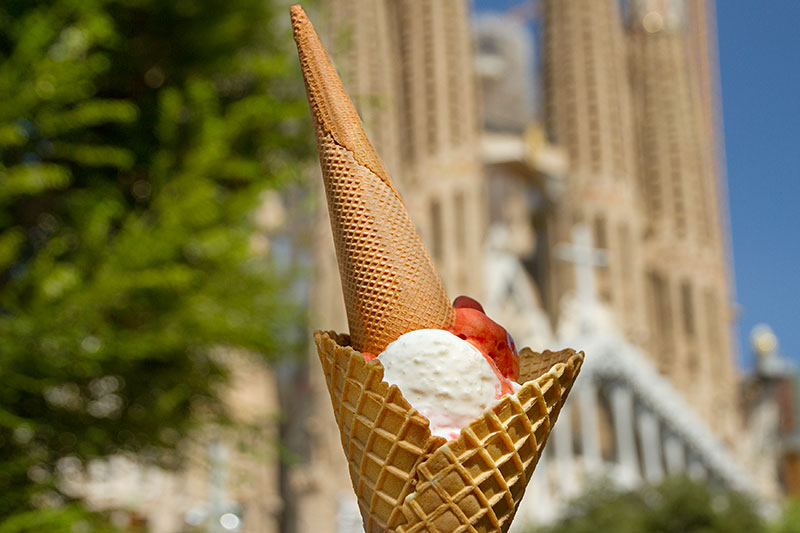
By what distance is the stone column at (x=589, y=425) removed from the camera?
74.3ft

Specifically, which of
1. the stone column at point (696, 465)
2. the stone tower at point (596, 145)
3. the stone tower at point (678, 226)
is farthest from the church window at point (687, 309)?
the stone column at point (696, 465)

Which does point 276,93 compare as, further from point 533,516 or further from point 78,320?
point 533,516

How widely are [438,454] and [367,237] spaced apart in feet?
1.67

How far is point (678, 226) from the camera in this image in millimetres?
31234

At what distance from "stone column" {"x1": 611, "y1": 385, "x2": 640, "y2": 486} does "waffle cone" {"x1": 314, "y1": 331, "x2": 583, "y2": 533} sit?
21867 millimetres

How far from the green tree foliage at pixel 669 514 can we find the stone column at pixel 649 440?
4.54 metres

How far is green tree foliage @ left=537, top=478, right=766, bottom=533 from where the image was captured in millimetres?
18062

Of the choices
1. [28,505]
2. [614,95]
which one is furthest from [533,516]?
[28,505]

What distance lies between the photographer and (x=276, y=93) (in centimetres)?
819

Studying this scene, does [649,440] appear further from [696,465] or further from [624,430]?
[696,465]

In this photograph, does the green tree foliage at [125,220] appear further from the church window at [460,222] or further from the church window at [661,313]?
the church window at [661,313]

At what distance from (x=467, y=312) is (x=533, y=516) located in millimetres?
19085

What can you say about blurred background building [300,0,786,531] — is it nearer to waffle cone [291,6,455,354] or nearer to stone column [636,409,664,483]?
stone column [636,409,664,483]

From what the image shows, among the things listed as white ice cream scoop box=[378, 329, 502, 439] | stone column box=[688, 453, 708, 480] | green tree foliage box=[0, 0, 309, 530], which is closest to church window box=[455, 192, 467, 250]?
stone column box=[688, 453, 708, 480]
